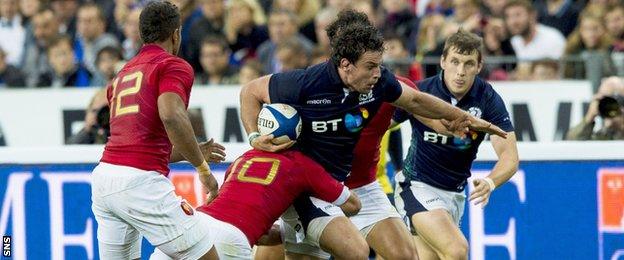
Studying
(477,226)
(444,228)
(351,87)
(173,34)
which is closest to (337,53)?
(351,87)

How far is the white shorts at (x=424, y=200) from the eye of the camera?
33.8 feet

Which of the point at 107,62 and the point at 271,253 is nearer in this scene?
the point at 271,253

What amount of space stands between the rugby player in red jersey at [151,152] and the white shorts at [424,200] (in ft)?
6.68

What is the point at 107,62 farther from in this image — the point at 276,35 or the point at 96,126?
the point at 96,126

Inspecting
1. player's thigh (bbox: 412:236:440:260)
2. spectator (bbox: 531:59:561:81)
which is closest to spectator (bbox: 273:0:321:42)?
spectator (bbox: 531:59:561:81)

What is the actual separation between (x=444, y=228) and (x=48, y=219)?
3272 millimetres

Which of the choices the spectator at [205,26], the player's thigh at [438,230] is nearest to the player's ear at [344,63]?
the player's thigh at [438,230]

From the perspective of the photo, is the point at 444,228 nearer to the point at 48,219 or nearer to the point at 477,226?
the point at 477,226

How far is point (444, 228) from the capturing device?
1007 centimetres

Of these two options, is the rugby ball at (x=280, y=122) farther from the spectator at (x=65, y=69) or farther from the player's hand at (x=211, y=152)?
the spectator at (x=65, y=69)

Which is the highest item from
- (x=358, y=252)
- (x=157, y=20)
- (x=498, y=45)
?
(x=157, y=20)

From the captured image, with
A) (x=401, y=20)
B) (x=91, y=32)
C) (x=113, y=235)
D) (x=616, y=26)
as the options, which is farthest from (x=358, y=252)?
(x=91, y=32)

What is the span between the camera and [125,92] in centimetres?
870

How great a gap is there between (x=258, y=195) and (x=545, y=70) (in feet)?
23.6
